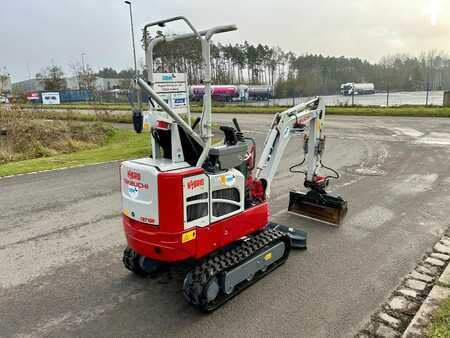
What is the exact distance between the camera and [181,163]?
13.1 ft

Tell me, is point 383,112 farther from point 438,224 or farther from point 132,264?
point 132,264

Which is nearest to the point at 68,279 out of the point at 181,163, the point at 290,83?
the point at 181,163

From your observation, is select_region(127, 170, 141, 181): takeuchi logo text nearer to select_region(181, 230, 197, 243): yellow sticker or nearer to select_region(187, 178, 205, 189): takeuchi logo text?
select_region(187, 178, 205, 189): takeuchi logo text

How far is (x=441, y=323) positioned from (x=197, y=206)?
108 inches

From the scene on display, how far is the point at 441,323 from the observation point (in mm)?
3688

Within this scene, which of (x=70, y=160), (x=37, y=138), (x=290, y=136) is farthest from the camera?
(x=37, y=138)

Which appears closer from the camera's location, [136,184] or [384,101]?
[136,184]

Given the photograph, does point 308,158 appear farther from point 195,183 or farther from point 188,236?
point 188,236

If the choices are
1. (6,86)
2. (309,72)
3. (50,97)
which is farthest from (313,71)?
(6,86)

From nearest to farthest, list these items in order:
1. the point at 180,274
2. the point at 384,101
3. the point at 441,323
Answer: the point at 441,323 < the point at 180,274 < the point at 384,101

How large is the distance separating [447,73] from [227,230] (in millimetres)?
79840

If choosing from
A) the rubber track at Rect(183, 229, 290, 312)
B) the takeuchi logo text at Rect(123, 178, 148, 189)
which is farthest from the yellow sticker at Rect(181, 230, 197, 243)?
the takeuchi logo text at Rect(123, 178, 148, 189)

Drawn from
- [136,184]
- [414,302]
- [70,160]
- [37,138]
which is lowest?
[414,302]

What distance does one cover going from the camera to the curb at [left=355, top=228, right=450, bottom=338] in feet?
12.1
